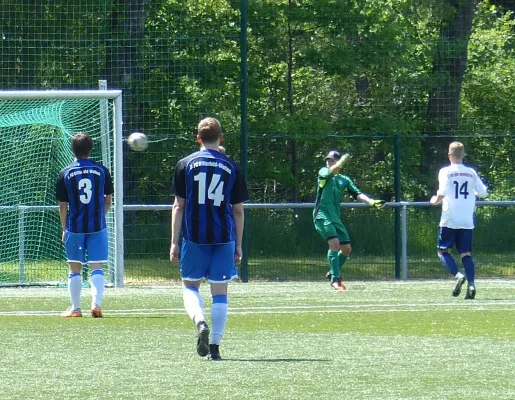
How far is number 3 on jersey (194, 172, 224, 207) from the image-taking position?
889 cm

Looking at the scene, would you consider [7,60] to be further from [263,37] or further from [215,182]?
[215,182]

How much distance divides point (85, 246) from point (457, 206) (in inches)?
184

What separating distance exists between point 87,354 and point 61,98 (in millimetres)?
9041

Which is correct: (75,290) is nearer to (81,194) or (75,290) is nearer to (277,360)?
(81,194)

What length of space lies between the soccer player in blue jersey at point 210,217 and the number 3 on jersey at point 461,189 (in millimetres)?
6574

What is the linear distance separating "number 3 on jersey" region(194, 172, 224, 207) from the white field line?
440cm

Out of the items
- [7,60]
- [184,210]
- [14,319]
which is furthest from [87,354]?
[7,60]

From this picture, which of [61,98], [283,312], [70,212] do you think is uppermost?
[61,98]

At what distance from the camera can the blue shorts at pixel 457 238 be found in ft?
49.5

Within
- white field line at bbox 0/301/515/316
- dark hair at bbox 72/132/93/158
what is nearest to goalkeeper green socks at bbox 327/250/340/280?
white field line at bbox 0/301/515/316

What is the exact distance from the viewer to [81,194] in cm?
1259

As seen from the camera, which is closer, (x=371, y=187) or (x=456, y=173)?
(x=456, y=173)

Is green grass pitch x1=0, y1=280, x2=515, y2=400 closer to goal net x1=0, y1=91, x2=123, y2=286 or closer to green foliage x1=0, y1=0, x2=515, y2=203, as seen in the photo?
goal net x1=0, y1=91, x2=123, y2=286

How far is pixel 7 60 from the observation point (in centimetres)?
2134
